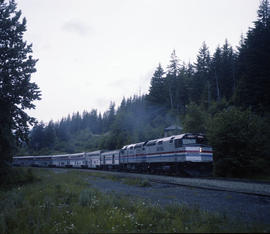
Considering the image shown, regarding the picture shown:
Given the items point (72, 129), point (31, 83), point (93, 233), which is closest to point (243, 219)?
point (93, 233)

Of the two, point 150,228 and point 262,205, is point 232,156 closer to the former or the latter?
point 262,205

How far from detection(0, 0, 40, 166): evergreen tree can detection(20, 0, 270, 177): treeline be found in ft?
64.6

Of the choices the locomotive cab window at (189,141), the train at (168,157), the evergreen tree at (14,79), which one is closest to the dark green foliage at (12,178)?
the evergreen tree at (14,79)

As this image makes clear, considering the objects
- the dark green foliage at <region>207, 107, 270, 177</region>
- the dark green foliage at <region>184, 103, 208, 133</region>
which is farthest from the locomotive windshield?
the dark green foliage at <region>184, 103, 208, 133</region>

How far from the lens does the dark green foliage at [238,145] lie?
23062 millimetres

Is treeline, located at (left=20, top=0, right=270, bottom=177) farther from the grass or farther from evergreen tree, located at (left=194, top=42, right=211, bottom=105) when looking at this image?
the grass

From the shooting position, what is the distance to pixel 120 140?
2815 inches

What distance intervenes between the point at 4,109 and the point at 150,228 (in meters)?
20.9

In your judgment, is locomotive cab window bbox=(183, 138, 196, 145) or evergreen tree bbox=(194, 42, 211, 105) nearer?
locomotive cab window bbox=(183, 138, 196, 145)

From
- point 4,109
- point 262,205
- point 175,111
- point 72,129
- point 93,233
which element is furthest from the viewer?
point 72,129

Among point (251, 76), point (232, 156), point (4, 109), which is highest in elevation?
point (251, 76)

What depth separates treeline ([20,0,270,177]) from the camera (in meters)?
23.9

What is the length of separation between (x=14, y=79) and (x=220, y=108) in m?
40.4

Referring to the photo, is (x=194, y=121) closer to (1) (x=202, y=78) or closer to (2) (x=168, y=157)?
(2) (x=168, y=157)
